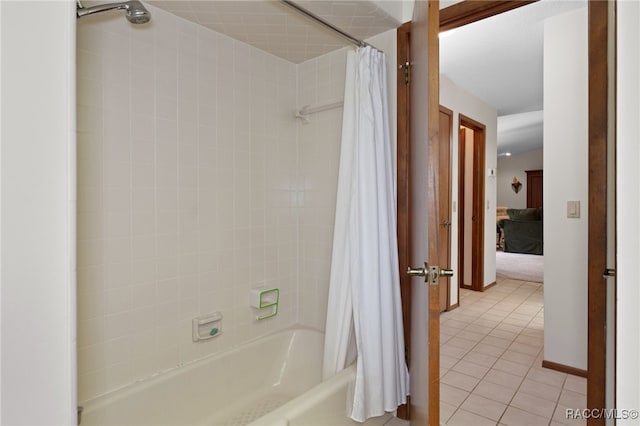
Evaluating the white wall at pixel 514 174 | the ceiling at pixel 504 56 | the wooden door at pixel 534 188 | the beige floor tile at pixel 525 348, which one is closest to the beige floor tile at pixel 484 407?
the beige floor tile at pixel 525 348

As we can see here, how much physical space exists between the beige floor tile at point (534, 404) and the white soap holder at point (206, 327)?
1744 millimetres

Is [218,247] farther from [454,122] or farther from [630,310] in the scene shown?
[454,122]

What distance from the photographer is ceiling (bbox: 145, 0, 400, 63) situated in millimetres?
1693

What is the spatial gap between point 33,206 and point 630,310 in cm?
102

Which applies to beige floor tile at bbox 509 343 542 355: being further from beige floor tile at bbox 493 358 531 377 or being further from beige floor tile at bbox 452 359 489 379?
beige floor tile at bbox 452 359 489 379

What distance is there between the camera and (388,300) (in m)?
1.79

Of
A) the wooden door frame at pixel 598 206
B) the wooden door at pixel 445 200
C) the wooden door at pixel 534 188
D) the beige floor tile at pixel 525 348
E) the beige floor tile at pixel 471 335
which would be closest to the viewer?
the wooden door frame at pixel 598 206

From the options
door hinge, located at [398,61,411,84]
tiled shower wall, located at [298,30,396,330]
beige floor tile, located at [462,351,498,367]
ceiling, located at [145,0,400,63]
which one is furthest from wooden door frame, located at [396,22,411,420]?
beige floor tile, located at [462,351,498,367]

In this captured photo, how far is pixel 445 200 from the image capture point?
363cm

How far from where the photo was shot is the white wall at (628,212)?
599 millimetres

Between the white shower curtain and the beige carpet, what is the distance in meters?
4.08

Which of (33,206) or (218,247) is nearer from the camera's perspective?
(33,206)

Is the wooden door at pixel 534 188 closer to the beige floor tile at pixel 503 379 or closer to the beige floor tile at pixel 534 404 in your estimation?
the beige floor tile at pixel 503 379

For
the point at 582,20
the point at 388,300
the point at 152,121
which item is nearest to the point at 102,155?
the point at 152,121
